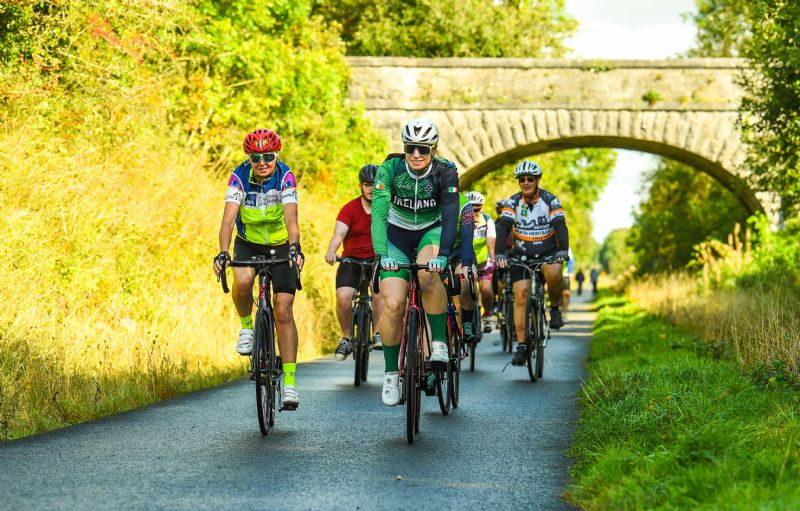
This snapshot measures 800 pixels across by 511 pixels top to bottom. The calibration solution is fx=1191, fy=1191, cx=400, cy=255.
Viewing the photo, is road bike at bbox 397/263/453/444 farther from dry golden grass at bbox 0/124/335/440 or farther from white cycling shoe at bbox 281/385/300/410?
dry golden grass at bbox 0/124/335/440

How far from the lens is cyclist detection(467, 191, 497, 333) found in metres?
14.5

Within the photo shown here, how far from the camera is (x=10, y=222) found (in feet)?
37.7

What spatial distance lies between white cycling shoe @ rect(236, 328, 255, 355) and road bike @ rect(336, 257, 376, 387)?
3.38 m

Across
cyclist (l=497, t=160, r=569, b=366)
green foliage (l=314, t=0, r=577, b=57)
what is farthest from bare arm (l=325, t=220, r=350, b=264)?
green foliage (l=314, t=0, r=577, b=57)

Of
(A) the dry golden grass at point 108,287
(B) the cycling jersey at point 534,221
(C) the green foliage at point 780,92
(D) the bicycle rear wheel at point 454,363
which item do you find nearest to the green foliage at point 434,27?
(C) the green foliage at point 780,92

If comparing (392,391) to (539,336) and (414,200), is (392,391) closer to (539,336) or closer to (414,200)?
(414,200)

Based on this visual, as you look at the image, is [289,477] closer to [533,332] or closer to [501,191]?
[533,332]

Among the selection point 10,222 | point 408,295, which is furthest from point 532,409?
point 10,222

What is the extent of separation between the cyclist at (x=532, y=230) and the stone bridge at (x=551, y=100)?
612 inches

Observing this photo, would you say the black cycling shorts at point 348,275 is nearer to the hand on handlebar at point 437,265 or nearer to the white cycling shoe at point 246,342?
the white cycling shoe at point 246,342

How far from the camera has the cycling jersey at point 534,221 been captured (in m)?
12.1

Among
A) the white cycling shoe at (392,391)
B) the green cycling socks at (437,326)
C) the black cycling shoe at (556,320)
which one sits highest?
the green cycling socks at (437,326)

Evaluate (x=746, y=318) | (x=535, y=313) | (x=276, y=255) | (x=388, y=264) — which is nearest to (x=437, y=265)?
(x=388, y=264)

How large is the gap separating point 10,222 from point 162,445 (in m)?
4.90
